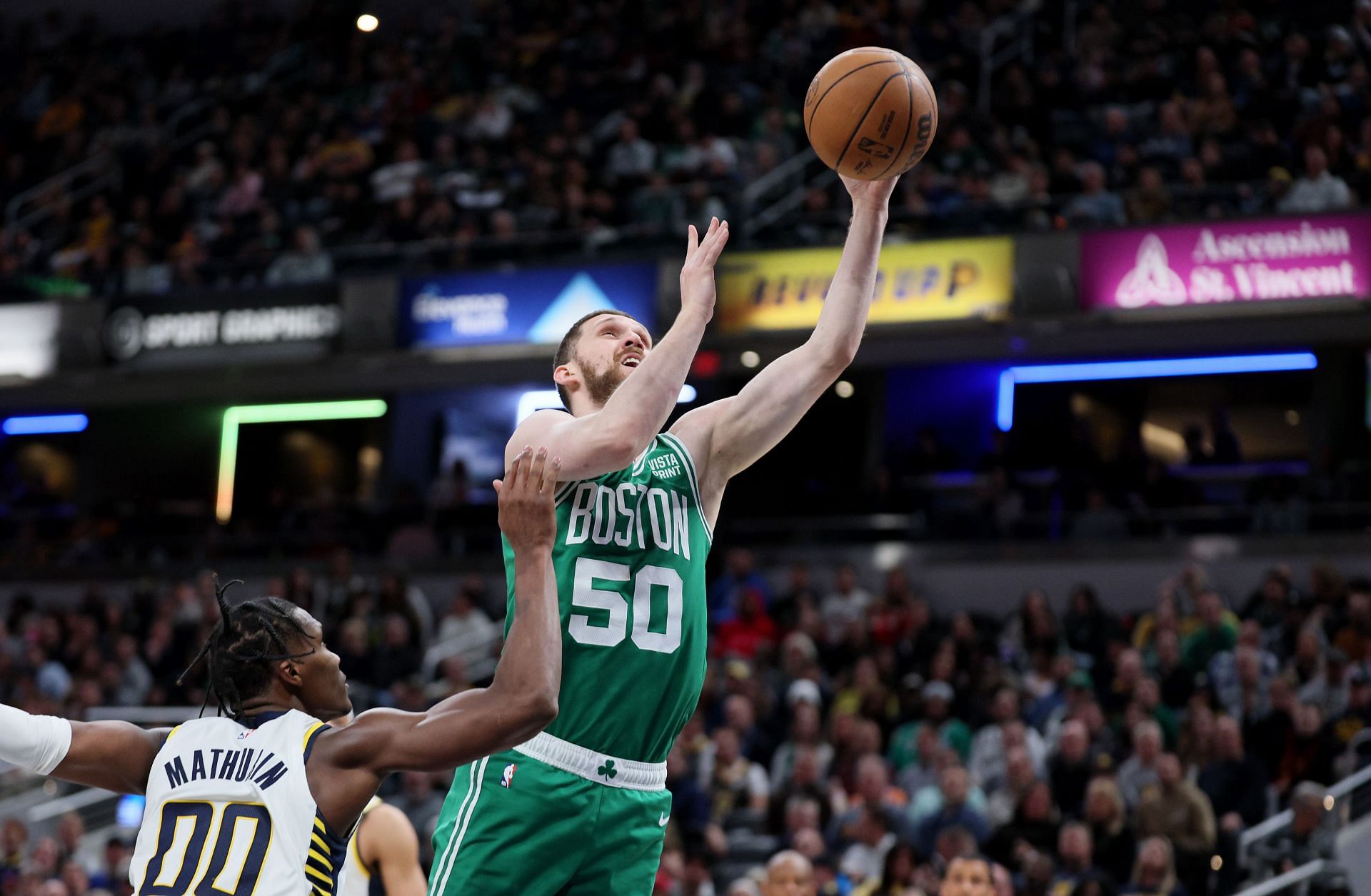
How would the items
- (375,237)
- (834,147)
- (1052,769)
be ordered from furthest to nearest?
(375,237) < (1052,769) < (834,147)

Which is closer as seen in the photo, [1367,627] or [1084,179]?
[1367,627]

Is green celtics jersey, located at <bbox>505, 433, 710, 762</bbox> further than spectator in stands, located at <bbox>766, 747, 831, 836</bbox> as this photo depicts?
No

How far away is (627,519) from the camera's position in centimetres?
435

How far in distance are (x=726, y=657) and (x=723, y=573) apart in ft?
8.80

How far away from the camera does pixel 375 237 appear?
→ 20.0 meters

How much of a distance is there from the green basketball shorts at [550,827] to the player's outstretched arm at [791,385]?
0.87 meters

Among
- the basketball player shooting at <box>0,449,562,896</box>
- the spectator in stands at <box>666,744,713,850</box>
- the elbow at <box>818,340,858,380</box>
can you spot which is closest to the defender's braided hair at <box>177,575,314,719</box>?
the basketball player shooting at <box>0,449,562,896</box>

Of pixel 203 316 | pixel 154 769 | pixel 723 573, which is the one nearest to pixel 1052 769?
pixel 723 573

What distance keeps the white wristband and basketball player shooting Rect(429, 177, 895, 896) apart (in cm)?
96

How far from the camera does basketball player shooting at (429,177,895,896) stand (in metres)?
4.10

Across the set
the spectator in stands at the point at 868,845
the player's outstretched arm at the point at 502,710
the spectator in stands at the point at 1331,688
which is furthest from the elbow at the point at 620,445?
the spectator in stands at the point at 1331,688

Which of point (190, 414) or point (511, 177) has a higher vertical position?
point (511, 177)

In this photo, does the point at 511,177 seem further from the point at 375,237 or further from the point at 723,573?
the point at 723,573

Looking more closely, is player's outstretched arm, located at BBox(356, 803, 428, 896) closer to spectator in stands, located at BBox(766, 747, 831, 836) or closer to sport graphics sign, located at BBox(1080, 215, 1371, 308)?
spectator in stands, located at BBox(766, 747, 831, 836)
